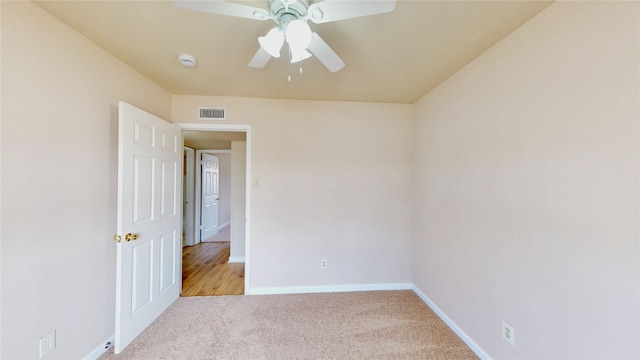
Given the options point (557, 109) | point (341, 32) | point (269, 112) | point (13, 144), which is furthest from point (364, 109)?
point (13, 144)

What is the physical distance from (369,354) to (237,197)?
298 cm

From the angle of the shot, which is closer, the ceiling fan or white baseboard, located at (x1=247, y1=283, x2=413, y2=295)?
the ceiling fan

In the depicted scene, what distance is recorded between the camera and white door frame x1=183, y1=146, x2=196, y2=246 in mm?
4988

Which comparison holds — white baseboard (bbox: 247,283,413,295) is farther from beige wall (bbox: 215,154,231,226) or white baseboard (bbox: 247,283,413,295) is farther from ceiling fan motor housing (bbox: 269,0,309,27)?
beige wall (bbox: 215,154,231,226)

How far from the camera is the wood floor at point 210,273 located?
2.95 metres

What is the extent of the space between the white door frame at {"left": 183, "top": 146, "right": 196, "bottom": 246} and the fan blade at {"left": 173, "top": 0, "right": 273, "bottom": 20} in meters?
4.41

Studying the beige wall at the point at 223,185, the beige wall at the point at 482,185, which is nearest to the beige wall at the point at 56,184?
the beige wall at the point at 482,185

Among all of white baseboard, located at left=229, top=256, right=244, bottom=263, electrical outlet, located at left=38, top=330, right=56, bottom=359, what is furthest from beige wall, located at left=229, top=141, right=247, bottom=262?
electrical outlet, located at left=38, top=330, right=56, bottom=359

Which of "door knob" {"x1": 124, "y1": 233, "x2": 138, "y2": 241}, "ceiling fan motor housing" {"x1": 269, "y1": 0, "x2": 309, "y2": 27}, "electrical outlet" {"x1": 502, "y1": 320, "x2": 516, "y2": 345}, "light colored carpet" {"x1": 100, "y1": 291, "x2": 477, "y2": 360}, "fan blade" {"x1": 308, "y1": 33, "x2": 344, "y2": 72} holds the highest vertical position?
"ceiling fan motor housing" {"x1": 269, "y1": 0, "x2": 309, "y2": 27}

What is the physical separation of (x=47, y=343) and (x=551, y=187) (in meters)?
3.12

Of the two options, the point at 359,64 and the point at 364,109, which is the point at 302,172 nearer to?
the point at 364,109

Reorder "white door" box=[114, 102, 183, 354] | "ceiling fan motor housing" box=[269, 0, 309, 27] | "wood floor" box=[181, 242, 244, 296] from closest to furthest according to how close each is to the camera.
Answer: "ceiling fan motor housing" box=[269, 0, 309, 27] < "white door" box=[114, 102, 183, 354] < "wood floor" box=[181, 242, 244, 296]

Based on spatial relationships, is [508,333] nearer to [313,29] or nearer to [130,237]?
[313,29]

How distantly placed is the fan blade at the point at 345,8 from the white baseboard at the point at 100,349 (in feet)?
8.90
